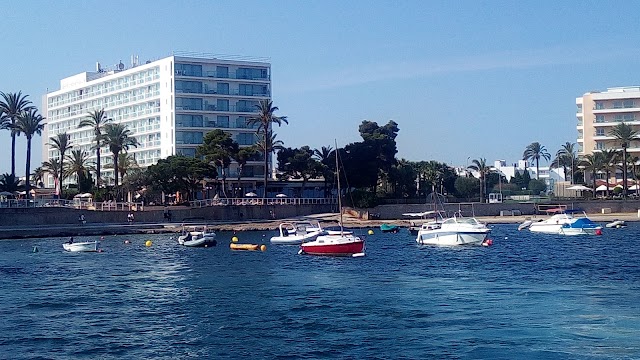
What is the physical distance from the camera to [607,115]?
149625mm

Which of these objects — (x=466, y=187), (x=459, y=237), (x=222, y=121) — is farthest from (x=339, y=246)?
(x=466, y=187)

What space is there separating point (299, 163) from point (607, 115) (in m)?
61.1

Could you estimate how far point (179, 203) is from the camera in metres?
116

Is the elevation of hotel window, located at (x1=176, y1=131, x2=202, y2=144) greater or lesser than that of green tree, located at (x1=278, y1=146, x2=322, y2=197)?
greater

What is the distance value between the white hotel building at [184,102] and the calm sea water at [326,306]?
66.3 m

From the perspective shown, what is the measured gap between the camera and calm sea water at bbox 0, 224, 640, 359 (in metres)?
28.6

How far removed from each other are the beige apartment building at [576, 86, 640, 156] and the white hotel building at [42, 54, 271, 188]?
196 ft

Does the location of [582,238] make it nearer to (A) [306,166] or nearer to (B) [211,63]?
(A) [306,166]

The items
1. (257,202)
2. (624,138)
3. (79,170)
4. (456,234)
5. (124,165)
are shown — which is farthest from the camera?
(624,138)

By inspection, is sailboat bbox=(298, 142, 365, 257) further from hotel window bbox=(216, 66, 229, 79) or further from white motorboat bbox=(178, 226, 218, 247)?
hotel window bbox=(216, 66, 229, 79)

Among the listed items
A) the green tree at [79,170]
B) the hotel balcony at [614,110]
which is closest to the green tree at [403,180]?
the hotel balcony at [614,110]

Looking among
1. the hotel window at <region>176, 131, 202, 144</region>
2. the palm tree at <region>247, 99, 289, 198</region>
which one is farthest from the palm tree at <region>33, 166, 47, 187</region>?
the palm tree at <region>247, 99, 289, 198</region>

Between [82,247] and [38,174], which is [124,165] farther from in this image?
[82,247]

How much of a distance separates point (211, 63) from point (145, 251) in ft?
212
